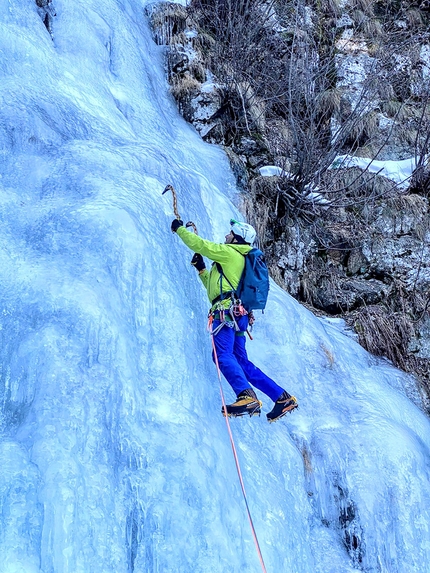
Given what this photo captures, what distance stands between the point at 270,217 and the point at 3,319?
13.9ft

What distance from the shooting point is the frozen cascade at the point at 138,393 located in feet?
11.2

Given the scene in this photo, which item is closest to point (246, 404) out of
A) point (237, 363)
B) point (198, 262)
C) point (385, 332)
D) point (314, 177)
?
point (237, 363)

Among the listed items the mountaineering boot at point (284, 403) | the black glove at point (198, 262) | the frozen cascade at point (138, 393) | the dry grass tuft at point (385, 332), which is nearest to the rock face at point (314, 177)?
the dry grass tuft at point (385, 332)

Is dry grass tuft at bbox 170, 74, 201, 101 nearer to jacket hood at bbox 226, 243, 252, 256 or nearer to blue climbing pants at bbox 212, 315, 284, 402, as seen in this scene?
jacket hood at bbox 226, 243, 252, 256

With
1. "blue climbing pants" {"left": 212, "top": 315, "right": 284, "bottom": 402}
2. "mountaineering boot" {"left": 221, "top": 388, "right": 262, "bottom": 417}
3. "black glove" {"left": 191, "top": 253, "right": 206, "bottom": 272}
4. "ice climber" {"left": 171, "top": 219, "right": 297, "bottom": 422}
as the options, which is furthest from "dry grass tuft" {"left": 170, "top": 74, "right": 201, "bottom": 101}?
"mountaineering boot" {"left": 221, "top": 388, "right": 262, "bottom": 417}

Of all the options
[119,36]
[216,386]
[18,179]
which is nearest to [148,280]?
A: [216,386]

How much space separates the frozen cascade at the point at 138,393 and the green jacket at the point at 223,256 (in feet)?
1.42

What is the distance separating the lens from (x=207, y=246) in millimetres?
4168

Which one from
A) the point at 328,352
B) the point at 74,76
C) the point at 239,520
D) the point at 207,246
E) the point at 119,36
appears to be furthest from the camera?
the point at 119,36

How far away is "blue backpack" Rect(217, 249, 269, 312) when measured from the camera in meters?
4.16

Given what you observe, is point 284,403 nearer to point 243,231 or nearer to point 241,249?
point 241,249

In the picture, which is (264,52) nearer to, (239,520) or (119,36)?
(119,36)

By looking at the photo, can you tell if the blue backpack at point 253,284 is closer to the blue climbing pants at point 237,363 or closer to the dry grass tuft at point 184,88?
the blue climbing pants at point 237,363

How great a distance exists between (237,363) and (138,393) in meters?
0.64
